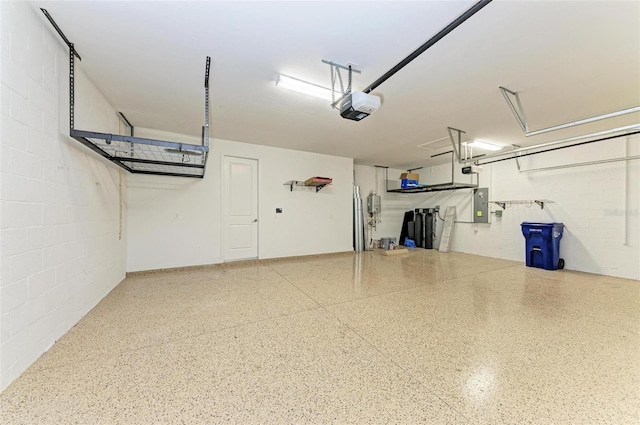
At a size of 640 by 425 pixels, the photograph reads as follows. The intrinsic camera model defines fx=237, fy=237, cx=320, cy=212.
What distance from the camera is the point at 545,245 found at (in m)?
4.71

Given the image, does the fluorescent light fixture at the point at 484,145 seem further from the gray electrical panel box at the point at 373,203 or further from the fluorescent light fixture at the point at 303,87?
the fluorescent light fixture at the point at 303,87

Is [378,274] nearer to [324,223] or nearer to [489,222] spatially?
[324,223]

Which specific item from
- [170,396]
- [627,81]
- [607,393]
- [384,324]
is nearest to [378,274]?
[384,324]

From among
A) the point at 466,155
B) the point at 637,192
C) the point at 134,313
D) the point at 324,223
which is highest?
the point at 466,155

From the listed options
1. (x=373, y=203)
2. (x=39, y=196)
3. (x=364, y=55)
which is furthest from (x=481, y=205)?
(x=39, y=196)

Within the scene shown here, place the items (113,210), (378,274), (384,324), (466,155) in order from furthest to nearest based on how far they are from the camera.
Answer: (466,155), (378,274), (113,210), (384,324)

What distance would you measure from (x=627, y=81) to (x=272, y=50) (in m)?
3.90

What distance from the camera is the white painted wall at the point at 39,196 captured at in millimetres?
1525

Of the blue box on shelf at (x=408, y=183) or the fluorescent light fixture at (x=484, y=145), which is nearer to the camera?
the fluorescent light fixture at (x=484, y=145)

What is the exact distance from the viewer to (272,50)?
2186 millimetres

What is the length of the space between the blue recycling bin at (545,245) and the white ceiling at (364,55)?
2.01 meters

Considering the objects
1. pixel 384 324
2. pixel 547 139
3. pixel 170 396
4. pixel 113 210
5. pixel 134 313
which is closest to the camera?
pixel 170 396

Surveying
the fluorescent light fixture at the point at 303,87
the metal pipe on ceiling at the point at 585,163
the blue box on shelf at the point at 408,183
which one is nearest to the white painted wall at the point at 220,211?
the blue box on shelf at the point at 408,183

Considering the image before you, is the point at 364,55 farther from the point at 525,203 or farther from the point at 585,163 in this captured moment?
the point at 525,203
